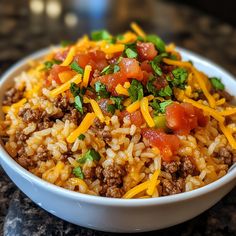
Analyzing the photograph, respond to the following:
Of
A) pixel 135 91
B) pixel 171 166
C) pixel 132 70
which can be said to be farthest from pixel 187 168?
pixel 132 70

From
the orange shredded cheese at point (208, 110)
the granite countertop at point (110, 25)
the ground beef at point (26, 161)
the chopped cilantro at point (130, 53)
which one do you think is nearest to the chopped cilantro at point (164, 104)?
the orange shredded cheese at point (208, 110)

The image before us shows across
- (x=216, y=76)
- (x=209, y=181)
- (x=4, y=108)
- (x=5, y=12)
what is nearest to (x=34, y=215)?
(x=4, y=108)

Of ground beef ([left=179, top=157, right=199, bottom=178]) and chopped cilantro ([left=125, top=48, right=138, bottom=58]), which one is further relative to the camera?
chopped cilantro ([left=125, top=48, right=138, bottom=58])

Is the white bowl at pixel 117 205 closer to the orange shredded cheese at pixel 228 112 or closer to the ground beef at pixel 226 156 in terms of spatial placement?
the ground beef at pixel 226 156

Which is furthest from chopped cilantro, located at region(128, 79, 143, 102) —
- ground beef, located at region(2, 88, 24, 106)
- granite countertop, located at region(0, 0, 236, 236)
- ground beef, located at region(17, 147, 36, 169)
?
granite countertop, located at region(0, 0, 236, 236)

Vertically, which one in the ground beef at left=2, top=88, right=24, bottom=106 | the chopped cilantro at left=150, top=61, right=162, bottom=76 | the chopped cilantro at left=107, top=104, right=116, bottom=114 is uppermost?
the chopped cilantro at left=150, top=61, right=162, bottom=76

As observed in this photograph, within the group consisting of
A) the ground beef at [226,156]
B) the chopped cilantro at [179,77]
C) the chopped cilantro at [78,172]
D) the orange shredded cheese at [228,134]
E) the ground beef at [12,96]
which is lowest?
the ground beef at [12,96]

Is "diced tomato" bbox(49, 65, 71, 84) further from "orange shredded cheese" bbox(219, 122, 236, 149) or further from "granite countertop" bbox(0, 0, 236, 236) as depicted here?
"granite countertop" bbox(0, 0, 236, 236)

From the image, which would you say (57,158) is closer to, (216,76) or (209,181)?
(209,181)
